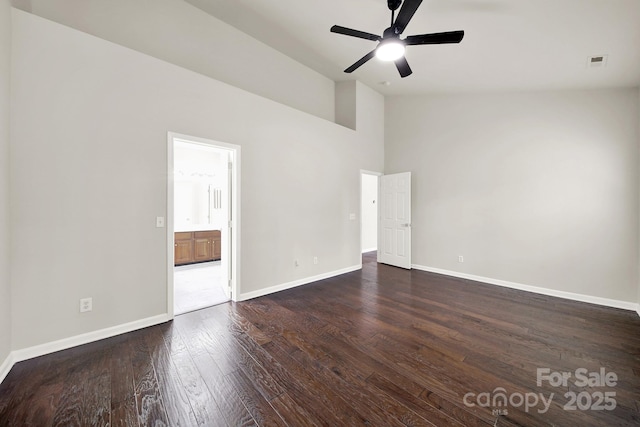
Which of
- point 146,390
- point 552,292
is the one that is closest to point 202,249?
point 146,390

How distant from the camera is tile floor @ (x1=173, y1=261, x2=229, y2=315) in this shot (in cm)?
352

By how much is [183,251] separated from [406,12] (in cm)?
579

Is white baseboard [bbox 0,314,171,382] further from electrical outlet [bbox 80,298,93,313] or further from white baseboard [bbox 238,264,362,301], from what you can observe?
white baseboard [bbox 238,264,362,301]

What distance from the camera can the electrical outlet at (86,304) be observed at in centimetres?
249

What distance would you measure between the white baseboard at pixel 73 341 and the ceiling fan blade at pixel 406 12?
3949mm

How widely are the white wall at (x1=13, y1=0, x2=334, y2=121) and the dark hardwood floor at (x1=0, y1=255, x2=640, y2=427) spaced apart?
11.3 ft

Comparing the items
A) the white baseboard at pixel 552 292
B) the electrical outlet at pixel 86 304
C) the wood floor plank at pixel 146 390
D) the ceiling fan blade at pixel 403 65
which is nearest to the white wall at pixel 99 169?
the electrical outlet at pixel 86 304

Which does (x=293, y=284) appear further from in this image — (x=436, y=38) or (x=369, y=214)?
(x=369, y=214)

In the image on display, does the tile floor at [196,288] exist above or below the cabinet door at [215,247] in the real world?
below

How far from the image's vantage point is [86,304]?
98.7 inches

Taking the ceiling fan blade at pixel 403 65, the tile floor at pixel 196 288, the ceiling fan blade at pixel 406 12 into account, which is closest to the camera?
the ceiling fan blade at pixel 406 12

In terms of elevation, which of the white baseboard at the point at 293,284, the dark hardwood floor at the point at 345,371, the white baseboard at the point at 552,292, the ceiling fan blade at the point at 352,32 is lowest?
the dark hardwood floor at the point at 345,371

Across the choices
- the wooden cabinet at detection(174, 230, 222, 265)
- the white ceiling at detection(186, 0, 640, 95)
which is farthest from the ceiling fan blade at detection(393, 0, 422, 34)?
the wooden cabinet at detection(174, 230, 222, 265)

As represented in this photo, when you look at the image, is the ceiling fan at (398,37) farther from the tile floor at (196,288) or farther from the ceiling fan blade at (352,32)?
the tile floor at (196,288)
